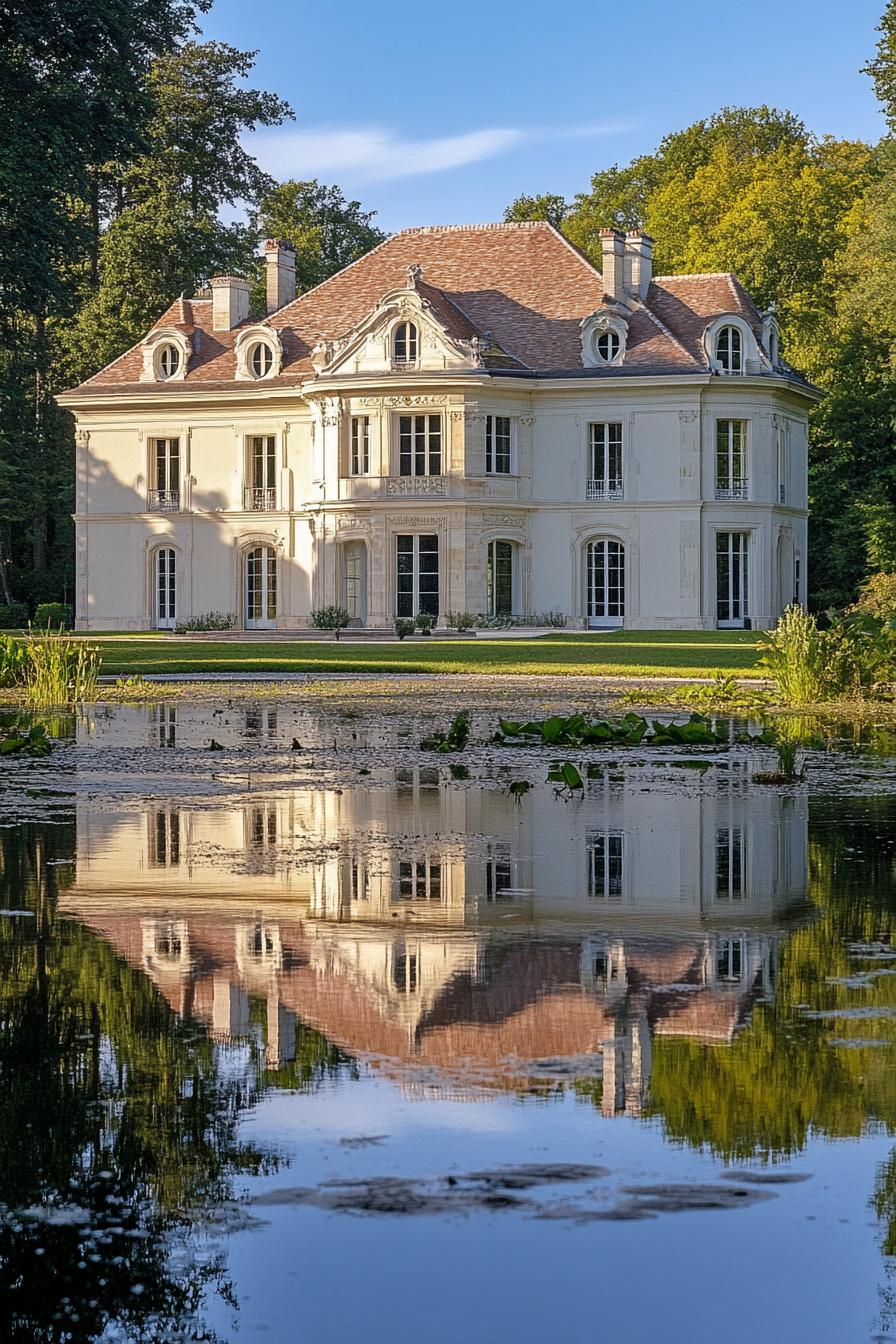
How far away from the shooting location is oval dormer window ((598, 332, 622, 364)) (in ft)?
184

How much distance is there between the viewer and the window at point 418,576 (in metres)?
56.3

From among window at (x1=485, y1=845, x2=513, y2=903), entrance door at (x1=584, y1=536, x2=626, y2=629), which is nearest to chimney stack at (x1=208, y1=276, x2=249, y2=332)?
entrance door at (x1=584, y1=536, x2=626, y2=629)

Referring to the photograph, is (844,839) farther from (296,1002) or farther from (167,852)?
(296,1002)

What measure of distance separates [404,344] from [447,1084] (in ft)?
167

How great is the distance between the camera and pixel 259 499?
60281mm

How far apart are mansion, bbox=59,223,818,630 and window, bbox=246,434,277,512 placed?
0.06 m

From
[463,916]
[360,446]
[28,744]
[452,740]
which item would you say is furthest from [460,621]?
[463,916]

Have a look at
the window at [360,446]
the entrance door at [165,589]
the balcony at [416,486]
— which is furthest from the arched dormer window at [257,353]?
the entrance door at [165,589]

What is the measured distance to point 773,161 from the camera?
7438cm

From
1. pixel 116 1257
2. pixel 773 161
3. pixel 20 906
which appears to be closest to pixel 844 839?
pixel 20 906

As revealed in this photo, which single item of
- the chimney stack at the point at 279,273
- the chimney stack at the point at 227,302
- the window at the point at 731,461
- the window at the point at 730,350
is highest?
the chimney stack at the point at 279,273

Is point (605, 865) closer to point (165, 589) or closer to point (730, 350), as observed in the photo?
point (730, 350)

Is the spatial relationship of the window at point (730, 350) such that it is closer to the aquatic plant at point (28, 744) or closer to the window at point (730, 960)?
the aquatic plant at point (28, 744)

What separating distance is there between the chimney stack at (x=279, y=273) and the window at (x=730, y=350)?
14.5 meters
